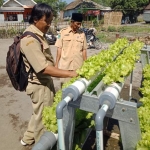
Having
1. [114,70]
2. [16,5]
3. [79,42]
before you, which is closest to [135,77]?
[79,42]

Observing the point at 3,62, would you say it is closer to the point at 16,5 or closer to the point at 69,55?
the point at 69,55

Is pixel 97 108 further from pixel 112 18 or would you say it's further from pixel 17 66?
pixel 112 18

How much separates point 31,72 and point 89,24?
22098 mm

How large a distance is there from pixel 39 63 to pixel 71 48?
6.50ft

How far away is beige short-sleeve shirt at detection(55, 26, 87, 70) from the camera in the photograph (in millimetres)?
4336

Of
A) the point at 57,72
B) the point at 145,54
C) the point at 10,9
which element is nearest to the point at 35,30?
the point at 57,72

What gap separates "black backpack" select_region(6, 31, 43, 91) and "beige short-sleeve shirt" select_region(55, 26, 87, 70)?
164 centimetres

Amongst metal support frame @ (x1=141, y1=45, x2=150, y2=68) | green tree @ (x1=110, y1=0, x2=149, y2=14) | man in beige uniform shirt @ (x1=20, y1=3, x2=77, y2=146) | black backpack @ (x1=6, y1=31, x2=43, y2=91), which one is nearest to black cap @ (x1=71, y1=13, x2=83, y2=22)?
metal support frame @ (x1=141, y1=45, x2=150, y2=68)

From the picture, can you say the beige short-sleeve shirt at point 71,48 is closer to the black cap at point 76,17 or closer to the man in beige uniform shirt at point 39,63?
the black cap at point 76,17

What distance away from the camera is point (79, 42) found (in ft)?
14.3

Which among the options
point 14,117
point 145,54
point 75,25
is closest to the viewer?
point 145,54

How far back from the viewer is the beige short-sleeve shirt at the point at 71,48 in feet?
14.2

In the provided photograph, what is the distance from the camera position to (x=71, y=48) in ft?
14.3

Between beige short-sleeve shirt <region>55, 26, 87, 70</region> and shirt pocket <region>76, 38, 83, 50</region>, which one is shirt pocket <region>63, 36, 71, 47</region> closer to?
beige short-sleeve shirt <region>55, 26, 87, 70</region>
